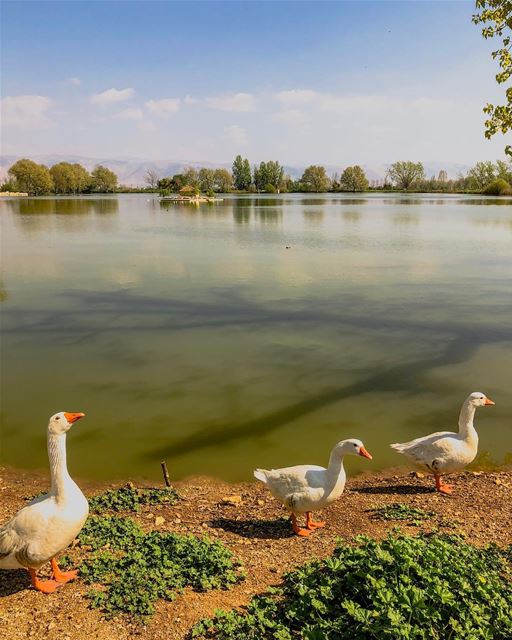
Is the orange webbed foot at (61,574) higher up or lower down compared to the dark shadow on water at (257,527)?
higher up

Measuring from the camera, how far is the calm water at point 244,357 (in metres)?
10.2

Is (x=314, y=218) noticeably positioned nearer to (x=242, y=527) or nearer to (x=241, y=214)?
(x=241, y=214)

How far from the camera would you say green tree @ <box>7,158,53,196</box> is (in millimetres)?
151425

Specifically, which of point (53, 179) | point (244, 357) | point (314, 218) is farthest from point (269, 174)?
point (244, 357)

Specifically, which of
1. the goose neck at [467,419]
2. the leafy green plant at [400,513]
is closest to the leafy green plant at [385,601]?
the leafy green plant at [400,513]

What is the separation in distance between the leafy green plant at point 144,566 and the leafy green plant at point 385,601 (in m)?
0.72

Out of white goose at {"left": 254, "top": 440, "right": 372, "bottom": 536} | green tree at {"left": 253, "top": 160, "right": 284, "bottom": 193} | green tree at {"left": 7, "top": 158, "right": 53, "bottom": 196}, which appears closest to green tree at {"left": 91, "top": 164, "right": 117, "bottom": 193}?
green tree at {"left": 7, "top": 158, "right": 53, "bottom": 196}

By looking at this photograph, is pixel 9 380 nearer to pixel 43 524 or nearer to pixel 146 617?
pixel 43 524

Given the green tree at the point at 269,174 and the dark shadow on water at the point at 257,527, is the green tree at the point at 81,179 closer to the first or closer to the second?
the green tree at the point at 269,174

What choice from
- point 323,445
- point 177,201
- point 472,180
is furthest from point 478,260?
point 472,180

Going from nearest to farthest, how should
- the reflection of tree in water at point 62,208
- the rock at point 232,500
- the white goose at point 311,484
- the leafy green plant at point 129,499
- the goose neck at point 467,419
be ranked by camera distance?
the white goose at point 311,484
the leafy green plant at point 129,499
the rock at point 232,500
the goose neck at point 467,419
the reflection of tree in water at point 62,208

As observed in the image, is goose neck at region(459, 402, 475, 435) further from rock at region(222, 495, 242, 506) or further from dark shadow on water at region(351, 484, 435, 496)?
rock at region(222, 495, 242, 506)

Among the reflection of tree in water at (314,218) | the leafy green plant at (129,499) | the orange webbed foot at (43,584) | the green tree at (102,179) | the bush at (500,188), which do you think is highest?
the green tree at (102,179)

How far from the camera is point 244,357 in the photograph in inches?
567
